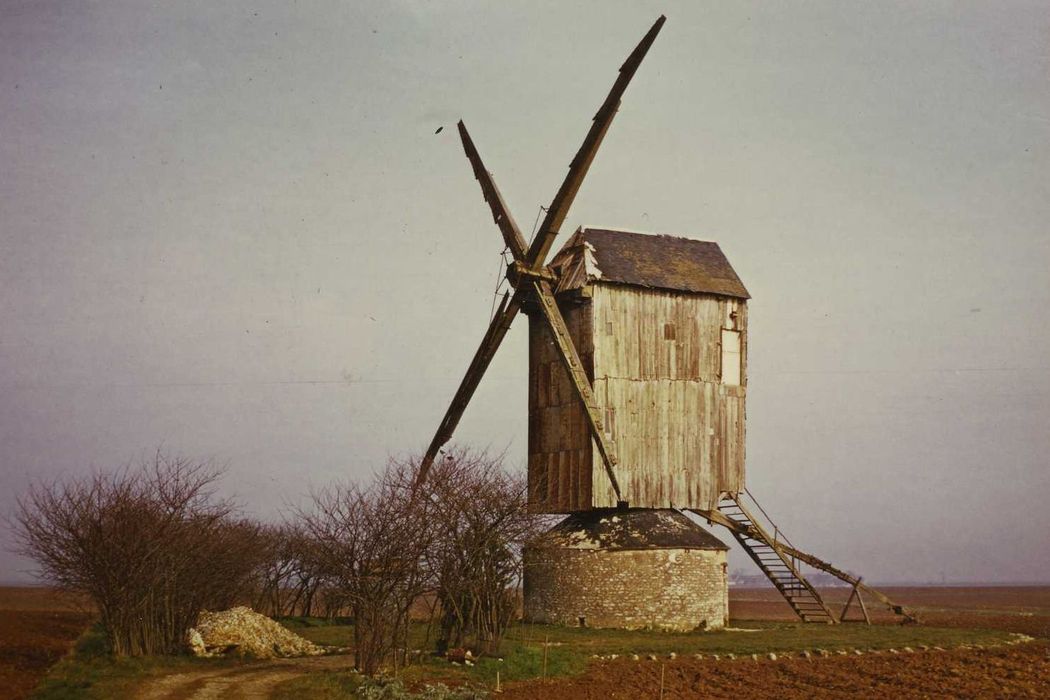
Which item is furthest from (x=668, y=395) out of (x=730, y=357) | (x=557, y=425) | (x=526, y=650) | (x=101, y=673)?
(x=101, y=673)

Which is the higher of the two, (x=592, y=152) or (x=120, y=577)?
(x=592, y=152)

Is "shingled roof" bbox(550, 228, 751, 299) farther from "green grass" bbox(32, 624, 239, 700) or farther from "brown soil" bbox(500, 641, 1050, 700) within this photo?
"green grass" bbox(32, 624, 239, 700)

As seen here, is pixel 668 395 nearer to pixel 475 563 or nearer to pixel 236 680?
pixel 475 563

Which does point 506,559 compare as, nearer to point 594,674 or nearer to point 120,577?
point 594,674

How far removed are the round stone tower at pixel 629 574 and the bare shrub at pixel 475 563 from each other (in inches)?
173

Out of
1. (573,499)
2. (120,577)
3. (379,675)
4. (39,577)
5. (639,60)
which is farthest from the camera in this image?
(573,499)

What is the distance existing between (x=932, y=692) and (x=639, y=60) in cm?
1715

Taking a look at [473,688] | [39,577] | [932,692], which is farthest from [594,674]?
[39,577]

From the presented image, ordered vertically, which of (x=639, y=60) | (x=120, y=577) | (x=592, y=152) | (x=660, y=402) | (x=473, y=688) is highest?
(x=639, y=60)

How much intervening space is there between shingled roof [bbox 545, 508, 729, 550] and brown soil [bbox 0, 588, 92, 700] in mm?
12876

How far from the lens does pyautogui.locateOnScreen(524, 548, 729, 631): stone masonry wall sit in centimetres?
2881

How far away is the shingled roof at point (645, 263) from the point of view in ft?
100

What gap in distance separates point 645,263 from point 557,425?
5.45m

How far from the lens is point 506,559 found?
24109mm
